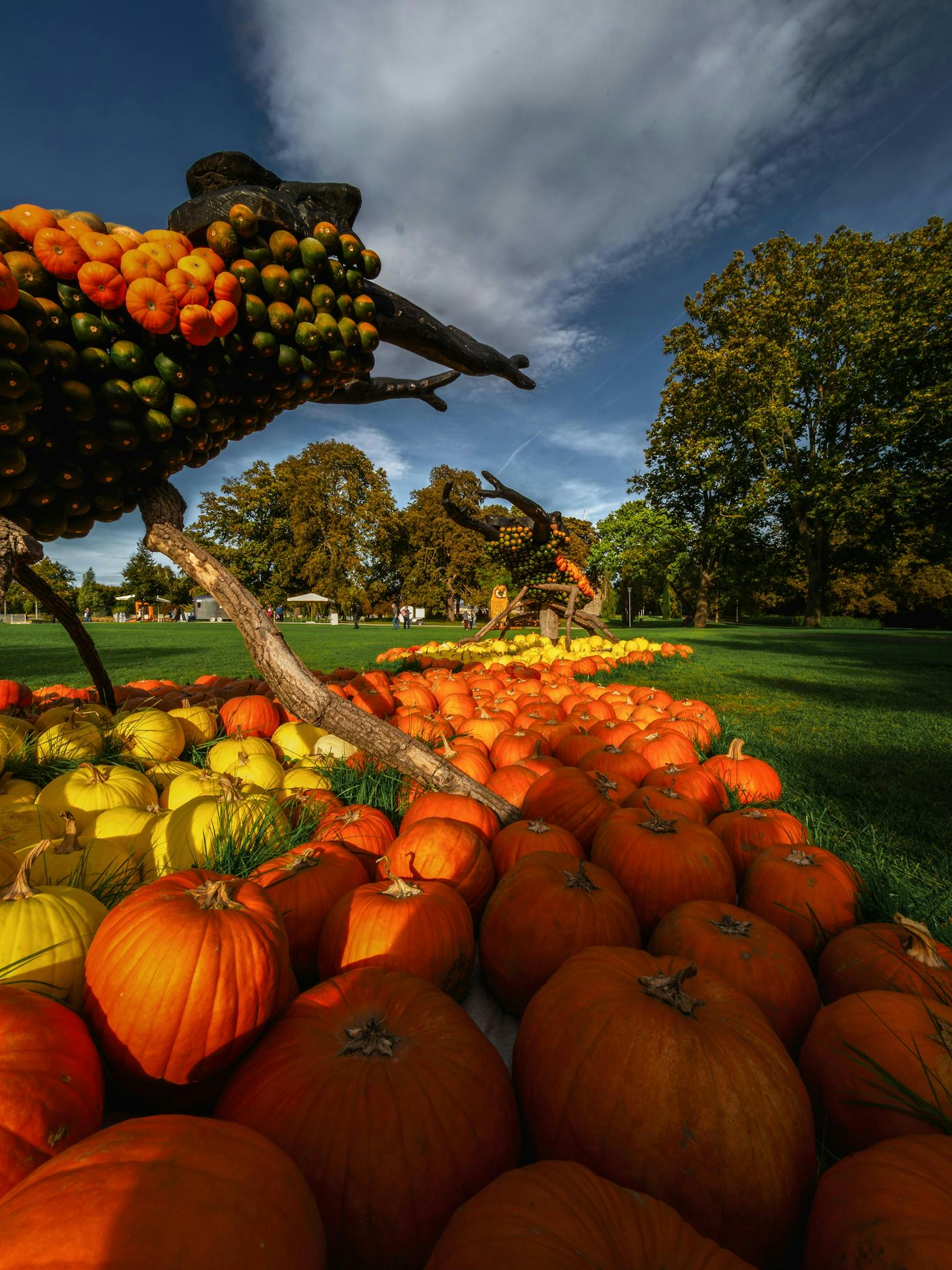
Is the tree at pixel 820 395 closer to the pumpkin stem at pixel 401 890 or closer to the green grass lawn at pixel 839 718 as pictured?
the green grass lawn at pixel 839 718

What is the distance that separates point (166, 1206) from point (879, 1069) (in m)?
1.26

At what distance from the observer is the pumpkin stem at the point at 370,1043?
103cm

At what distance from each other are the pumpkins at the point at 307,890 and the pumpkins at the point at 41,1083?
2.22ft

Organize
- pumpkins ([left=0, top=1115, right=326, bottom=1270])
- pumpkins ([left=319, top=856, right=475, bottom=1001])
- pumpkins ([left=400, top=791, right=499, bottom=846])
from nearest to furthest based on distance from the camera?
pumpkins ([left=0, top=1115, right=326, bottom=1270]), pumpkins ([left=319, top=856, right=475, bottom=1001]), pumpkins ([left=400, top=791, right=499, bottom=846])

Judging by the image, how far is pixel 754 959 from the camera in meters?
1.41

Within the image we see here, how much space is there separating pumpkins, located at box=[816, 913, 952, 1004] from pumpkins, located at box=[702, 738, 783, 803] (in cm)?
141

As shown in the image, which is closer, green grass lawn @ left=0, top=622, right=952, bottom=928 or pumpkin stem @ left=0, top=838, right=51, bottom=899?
pumpkin stem @ left=0, top=838, right=51, bottom=899

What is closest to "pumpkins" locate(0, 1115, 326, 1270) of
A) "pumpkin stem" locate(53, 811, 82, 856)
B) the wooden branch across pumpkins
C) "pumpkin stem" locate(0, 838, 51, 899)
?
"pumpkin stem" locate(0, 838, 51, 899)

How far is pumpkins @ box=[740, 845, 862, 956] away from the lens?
1719 millimetres

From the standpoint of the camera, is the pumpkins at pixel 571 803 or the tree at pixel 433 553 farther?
the tree at pixel 433 553

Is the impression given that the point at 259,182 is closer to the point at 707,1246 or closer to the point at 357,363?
the point at 357,363

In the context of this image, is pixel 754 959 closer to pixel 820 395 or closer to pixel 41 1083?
pixel 41 1083

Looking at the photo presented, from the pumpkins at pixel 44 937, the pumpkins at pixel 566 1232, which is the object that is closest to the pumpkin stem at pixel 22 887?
the pumpkins at pixel 44 937

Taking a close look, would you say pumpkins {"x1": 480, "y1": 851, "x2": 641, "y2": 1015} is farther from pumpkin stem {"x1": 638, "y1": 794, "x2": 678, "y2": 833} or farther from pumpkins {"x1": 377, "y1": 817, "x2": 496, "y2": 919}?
pumpkin stem {"x1": 638, "y1": 794, "x2": 678, "y2": 833}
